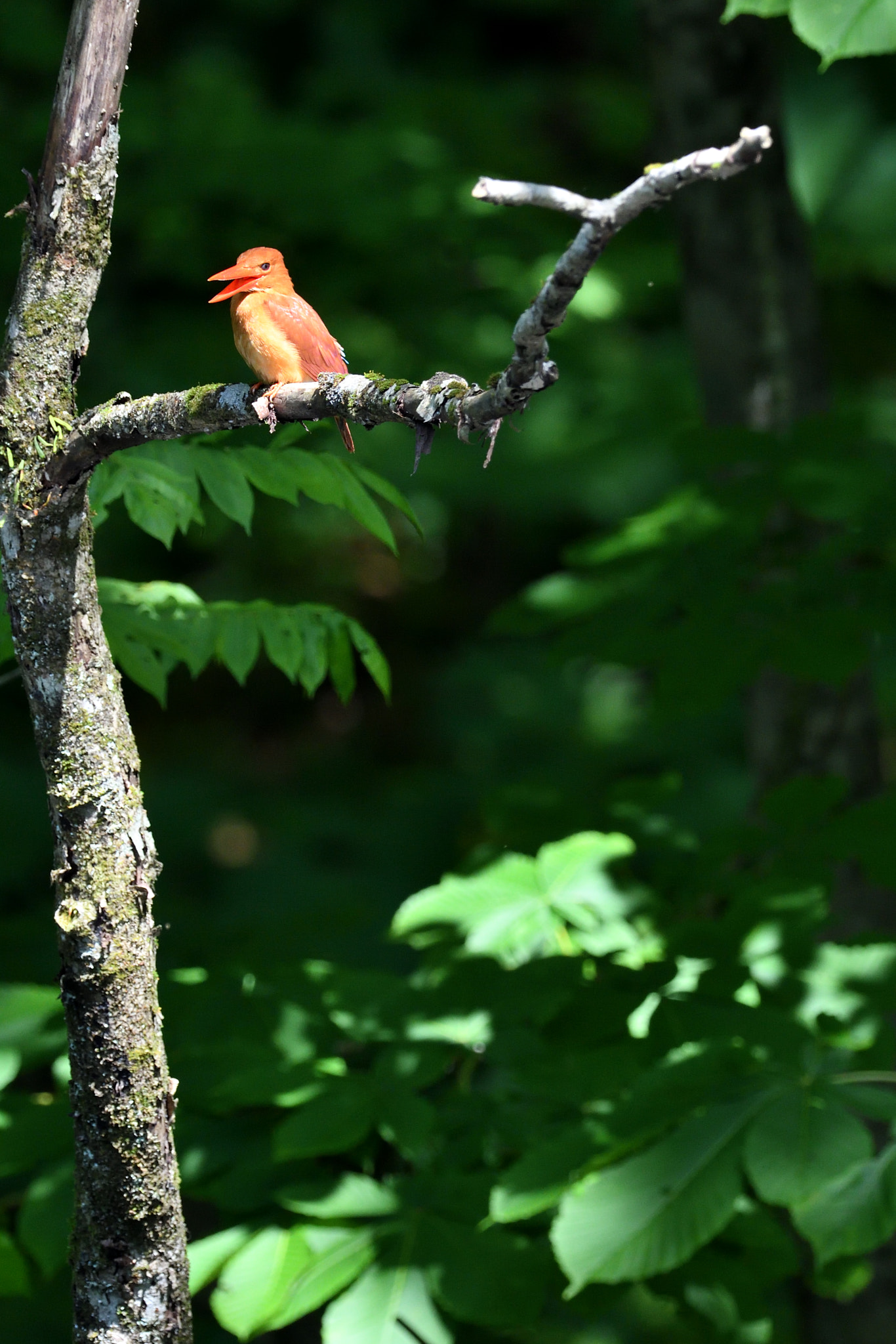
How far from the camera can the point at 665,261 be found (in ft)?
17.2

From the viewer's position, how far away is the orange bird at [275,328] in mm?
1518

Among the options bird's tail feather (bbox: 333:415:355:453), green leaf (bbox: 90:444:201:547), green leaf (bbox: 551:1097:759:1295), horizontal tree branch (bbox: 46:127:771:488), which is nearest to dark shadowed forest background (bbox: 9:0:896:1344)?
green leaf (bbox: 551:1097:759:1295)

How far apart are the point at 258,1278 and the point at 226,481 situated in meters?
1.24

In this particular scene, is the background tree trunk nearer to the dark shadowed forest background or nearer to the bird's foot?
the dark shadowed forest background

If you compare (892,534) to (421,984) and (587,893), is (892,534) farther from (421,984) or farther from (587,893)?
(421,984)

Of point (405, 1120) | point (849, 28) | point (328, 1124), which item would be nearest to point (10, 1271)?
point (328, 1124)

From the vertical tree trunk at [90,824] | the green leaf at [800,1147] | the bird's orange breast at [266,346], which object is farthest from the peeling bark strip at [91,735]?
the green leaf at [800,1147]

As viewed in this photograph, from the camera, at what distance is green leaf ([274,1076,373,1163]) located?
1879 mm

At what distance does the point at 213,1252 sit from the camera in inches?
76.6

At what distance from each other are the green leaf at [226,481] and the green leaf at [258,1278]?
3.68 feet

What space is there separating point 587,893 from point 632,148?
4694 millimetres

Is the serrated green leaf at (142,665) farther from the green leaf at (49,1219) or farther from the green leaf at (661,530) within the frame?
the green leaf at (661,530)

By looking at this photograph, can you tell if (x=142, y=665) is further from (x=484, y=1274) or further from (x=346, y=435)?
(x=484, y=1274)

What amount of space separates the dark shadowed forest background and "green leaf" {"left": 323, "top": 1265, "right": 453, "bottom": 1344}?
0.07 meters
